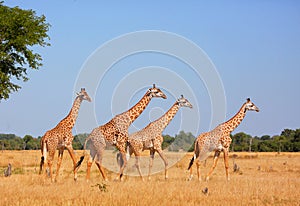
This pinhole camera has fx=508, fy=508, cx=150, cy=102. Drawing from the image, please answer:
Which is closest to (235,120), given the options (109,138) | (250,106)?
(250,106)

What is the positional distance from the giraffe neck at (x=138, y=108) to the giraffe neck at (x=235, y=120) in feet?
10.6

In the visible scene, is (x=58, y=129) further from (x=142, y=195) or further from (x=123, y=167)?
(x=142, y=195)

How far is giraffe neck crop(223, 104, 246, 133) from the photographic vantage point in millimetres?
19175

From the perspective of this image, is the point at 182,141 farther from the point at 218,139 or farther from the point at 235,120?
the point at 218,139

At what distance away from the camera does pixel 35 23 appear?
2680 cm

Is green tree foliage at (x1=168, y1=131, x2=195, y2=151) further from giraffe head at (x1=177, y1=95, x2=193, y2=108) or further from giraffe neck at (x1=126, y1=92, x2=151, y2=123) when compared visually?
giraffe neck at (x1=126, y1=92, x2=151, y2=123)

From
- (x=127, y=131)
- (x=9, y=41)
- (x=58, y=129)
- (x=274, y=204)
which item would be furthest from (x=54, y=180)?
(x=9, y=41)

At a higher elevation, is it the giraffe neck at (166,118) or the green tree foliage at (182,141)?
the giraffe neck at (166,118)

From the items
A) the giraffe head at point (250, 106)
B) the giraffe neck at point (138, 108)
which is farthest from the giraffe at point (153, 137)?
the giraffe head at point (250, 106)

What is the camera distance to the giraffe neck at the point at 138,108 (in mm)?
17859

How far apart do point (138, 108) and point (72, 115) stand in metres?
2.32

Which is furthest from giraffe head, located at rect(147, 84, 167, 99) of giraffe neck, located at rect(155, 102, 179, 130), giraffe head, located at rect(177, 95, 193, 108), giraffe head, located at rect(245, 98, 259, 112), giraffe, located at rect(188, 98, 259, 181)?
giraffe head, located at rect(245, 98, 259, 112)

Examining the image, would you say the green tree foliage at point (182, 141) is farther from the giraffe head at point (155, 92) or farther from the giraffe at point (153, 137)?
the giraffe head at point (155, 92)

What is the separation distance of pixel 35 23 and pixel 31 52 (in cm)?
155
